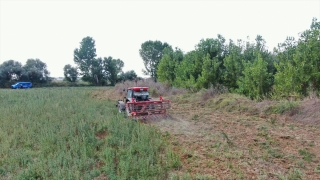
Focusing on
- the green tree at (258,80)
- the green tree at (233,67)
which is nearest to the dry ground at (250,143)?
the green tree at (258,80)

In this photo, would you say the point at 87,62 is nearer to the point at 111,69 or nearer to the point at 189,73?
the point at 111,69

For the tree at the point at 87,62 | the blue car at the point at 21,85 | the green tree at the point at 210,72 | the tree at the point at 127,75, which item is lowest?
the blue car at the point at 21,85

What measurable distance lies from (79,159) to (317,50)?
426 inches

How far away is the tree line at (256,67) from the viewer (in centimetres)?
1077

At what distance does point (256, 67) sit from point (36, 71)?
142 feet

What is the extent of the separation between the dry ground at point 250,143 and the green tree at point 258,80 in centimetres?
283

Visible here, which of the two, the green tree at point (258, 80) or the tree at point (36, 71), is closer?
the green tree at point (258, 80)

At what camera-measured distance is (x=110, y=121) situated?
26.9 ft

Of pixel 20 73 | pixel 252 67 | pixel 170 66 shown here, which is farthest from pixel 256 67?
pixel 20 73

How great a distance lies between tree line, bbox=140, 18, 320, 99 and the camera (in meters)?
10.8

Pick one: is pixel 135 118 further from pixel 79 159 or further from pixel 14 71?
pixel 14 71

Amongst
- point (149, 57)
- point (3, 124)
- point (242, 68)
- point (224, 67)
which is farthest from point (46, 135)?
point (149, 57)

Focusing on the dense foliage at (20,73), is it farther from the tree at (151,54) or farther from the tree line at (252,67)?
the tree line at (252,67)

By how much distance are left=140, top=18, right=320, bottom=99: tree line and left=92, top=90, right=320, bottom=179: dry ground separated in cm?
188
